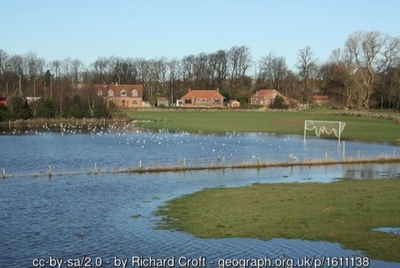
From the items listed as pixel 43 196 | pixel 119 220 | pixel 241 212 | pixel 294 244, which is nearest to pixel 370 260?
pixel 294 244

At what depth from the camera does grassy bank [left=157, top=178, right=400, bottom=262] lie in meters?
20.4

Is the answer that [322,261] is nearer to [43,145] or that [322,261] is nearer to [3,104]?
[43,145]

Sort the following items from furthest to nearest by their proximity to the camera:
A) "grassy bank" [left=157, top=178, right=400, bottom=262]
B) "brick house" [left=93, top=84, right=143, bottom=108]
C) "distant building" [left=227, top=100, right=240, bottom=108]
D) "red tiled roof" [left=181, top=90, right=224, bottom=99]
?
1. "red tiled roof" [left=181, top=90, right=224, bottom=99]
2. "brick house" [left=93, top=84, right=143, bottom=108]
3. "distant building" [left=227, top=100, right=240, bottom=108]
4. "grassy bank" [left=157, top=178, right=400, bottom=262]

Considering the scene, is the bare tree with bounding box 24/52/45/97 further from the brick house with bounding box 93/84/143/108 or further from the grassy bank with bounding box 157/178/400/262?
the grassy bank with bounding box 157/178/400/262

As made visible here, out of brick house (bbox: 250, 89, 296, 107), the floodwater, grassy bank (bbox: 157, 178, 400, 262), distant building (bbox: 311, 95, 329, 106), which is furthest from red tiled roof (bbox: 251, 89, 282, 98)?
grassy bank (bbox: 157, 178, 400, 262)

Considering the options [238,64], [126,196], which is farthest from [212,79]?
[126,196]

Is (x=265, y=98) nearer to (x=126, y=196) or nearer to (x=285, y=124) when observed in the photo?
(x=285, y=124)

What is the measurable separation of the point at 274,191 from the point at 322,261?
13.5m

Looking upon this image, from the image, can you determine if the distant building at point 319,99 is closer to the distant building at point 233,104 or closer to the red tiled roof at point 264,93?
the red tiled roof at point 264,93

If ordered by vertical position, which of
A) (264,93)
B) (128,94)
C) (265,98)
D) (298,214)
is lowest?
(298,214)

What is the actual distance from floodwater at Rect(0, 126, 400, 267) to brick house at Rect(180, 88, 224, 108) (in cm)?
8034

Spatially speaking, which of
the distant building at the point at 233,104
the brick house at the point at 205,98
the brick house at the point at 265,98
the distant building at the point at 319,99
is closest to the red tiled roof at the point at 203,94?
the brick house at the point at 205,98

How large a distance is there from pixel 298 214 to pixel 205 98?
409 ft

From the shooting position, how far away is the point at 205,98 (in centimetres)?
14825
